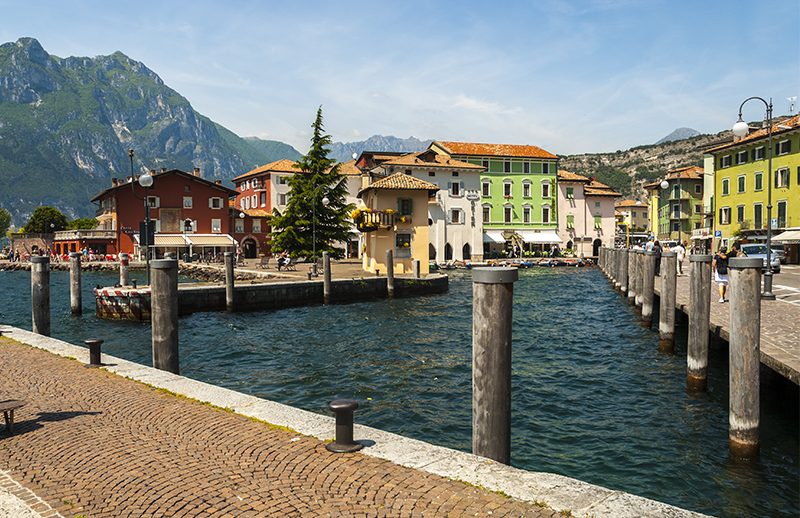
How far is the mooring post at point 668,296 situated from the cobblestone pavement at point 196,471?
10.6 metres

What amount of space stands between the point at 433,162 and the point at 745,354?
5267 cm

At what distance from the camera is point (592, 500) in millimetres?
3846

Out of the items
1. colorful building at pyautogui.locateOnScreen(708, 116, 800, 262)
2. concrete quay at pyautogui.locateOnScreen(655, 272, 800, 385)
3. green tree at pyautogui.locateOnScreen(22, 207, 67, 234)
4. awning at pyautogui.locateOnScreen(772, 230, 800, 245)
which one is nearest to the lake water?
concrete quay at pyautogui.locateOnScreen(655, 272, 800, 385)

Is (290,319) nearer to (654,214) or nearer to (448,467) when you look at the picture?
(448,467)

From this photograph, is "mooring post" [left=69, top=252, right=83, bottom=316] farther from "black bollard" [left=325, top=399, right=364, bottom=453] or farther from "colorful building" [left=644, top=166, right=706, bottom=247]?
"colorful building" [left=644, top=166, right=706, bottom=247]

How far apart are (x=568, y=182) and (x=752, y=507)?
64.8 metres

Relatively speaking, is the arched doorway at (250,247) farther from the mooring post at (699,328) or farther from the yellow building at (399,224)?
the mooring post at (699,328)

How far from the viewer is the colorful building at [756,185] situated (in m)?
43.1

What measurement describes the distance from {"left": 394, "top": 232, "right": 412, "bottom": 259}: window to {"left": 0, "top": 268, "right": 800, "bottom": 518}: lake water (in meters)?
11.2

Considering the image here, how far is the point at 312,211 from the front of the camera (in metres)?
43.9

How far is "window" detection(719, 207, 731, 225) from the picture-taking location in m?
Answer: 51.5

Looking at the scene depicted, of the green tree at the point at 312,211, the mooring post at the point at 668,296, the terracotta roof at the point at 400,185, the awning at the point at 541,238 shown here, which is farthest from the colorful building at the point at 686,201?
the mooring post at the point at 668,296

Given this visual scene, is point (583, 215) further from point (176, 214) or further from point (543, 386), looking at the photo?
point (543, 386)

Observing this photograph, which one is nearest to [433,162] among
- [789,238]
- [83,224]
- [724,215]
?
[724,215]
